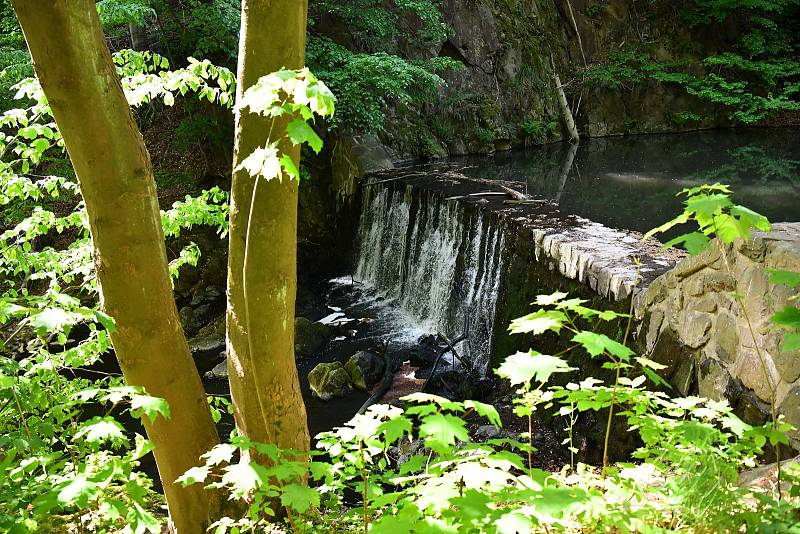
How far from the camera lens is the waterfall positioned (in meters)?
7.54

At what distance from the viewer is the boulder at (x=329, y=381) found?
6918 millimetres

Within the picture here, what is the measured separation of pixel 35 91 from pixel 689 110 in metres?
18.2

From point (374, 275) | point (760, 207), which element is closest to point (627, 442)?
point (760, 207)

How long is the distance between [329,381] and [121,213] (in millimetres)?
5127

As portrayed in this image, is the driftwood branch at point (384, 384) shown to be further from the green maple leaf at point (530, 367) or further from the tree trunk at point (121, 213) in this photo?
the green maple leaf at point (530, 367)

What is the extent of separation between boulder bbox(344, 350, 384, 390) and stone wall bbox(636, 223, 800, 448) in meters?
3.41

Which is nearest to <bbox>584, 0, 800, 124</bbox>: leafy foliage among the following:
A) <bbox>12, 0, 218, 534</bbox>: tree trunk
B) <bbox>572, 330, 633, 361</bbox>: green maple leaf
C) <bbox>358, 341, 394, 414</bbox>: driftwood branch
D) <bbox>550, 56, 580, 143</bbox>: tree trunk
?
<bbox>550, 56, 580, 143</bbox>: tree trunk

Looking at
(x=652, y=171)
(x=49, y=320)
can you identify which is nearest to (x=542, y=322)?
(x=49, y=320)

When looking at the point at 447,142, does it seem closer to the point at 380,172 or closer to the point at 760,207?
the point at 380,172

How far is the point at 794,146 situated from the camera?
13383 millimetres

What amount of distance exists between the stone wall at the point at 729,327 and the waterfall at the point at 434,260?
120 inches

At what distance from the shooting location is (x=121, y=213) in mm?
2113

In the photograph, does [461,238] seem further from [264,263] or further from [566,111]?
[566,111]

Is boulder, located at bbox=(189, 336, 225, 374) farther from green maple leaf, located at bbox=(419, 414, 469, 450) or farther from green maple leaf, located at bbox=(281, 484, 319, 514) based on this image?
green maple leaf, located at bbox=(419, 414, 469, 450)
